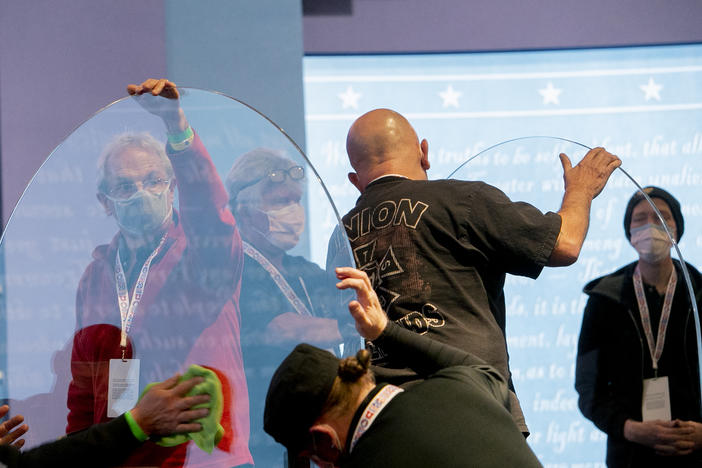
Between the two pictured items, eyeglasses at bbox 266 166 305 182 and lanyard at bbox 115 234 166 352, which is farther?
eyeglasses at bbox 266 166 305 182

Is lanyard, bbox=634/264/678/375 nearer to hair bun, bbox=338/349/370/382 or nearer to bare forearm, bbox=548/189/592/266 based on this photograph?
bare forearm, bbox=548/189/592/266

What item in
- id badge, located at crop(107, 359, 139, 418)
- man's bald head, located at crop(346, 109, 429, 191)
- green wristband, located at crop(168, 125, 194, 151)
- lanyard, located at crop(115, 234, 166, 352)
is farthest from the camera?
man's bald head, located at crop(346, 109, 429, 191)

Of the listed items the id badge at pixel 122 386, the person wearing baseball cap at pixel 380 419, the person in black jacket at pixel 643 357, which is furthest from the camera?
the person in black jacket at pixel 643 357

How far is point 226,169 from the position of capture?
170 cm

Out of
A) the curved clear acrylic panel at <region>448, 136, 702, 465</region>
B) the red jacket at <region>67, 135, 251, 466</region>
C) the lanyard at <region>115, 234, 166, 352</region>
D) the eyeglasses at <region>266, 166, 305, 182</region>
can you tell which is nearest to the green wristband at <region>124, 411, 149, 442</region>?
the red jacket at <region>67, 135, 251, 466</region>

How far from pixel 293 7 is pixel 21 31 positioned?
121 cm

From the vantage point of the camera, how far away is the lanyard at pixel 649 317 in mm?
2207

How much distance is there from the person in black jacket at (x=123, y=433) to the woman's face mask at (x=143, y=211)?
36 cm

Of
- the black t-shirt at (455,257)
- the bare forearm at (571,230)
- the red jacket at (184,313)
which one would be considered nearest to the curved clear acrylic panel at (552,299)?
the bare forearm at (571,230)

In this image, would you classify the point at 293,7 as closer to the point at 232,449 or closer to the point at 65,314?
the point at 65,314

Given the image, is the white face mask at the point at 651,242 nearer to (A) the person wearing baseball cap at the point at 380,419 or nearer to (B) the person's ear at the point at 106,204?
(A) the person wearing baseball cap at the point at 380,419

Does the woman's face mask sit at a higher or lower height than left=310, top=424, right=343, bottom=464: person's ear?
higher

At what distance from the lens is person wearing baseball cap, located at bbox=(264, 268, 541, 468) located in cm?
116

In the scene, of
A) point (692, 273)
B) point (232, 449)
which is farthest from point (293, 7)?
point (232, 449)
